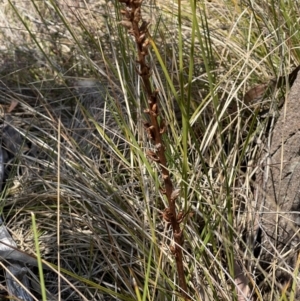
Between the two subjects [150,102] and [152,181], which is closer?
[150,102]

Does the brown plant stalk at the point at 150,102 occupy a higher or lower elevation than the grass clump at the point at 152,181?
higher

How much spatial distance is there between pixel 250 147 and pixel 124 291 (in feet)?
2.00

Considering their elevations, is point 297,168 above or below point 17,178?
below

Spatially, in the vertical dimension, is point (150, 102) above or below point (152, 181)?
above

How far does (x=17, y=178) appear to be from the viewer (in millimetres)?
2000

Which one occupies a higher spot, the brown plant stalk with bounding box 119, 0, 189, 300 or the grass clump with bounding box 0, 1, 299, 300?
the brown plant stalk with bounding box 119, 0, 189, 300

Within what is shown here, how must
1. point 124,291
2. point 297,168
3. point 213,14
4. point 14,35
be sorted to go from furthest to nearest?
point 14,35
point 213,14
point 297,168
point 124,291

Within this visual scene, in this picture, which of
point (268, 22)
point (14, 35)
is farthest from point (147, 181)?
point (14, 35)

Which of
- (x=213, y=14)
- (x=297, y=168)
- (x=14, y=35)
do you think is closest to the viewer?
(x=297, y=168)

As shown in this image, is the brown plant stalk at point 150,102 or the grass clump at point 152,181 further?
the grass clump at point 152,181

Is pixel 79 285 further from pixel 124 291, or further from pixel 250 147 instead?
pixel 250 147

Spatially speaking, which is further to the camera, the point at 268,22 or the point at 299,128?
the point at 268,22

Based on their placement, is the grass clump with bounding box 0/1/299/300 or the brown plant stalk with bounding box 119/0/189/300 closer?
the brown plant stalk with bounding box 119/0/189/300

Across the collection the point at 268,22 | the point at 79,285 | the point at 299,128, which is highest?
the point at 268,22
